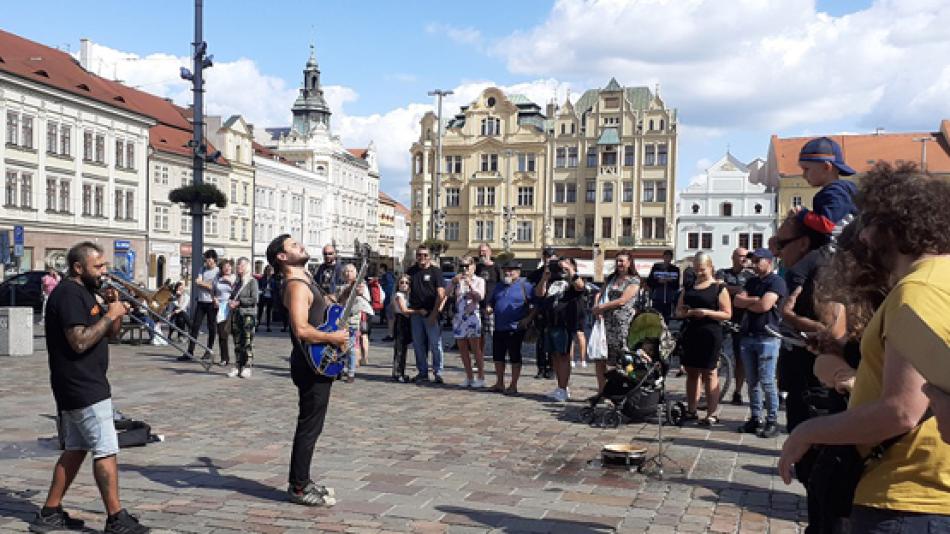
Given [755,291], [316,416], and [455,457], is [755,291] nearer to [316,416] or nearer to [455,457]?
[455,457]

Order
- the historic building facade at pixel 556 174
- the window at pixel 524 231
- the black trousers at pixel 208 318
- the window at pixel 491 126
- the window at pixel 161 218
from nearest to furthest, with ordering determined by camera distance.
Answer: the black trousers at pixel 208 318, the window at pixel 161 218, the historic building facade at pixel 556 174, the window at pixel 524 231, the window at pixel 491 126

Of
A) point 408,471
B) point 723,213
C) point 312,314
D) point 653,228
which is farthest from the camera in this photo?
point 653,228

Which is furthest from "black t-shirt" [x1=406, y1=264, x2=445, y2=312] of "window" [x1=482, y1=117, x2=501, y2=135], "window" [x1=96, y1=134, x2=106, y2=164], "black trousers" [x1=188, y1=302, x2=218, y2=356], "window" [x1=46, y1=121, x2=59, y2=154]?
"window" [x1=482, y1=117, x2=501, y2=135]

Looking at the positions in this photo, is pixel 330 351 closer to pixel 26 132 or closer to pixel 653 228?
pixel 26 132

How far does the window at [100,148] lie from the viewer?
49469 millimetres

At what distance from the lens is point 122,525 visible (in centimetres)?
509

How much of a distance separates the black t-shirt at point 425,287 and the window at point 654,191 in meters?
58.7

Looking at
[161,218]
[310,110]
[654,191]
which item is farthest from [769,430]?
[310,110]

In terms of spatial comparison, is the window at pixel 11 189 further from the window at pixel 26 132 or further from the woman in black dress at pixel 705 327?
the woman in black dress at pixel 705 327

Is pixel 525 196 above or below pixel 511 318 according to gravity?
above

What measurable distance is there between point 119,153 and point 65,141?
496 cm

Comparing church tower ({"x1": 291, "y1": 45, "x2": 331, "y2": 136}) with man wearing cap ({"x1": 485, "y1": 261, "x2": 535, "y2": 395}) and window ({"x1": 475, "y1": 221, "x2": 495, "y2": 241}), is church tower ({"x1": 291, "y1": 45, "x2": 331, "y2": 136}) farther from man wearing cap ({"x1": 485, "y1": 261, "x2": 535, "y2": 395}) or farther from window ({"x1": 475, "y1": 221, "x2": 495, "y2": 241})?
man wearing cap ({"x1": 485, "y1": 261, "x2": 535, "y2": 395})

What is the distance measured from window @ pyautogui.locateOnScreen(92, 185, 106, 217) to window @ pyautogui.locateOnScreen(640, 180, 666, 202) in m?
40.3

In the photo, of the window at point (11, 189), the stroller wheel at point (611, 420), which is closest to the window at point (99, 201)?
the window at point (11, 189)
